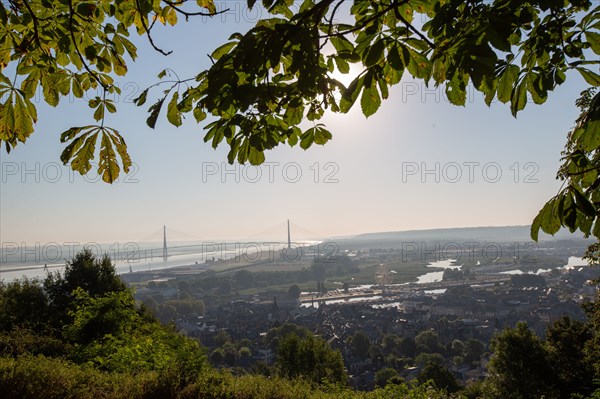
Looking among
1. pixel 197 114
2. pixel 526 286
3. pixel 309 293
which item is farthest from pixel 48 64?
pixel 309 293

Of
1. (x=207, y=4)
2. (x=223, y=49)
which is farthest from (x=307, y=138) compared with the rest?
(x=207, y=4)

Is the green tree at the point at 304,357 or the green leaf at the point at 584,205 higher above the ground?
the green leaf at the point at 584,205

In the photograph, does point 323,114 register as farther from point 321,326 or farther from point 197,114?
point 321,326

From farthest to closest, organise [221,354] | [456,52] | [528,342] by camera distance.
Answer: [221,354], [528,342], [456,52]

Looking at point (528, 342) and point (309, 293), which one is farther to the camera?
point (309, 293)

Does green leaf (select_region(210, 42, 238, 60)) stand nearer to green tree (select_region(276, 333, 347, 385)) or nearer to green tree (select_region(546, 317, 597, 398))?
green tree (select_region(276, 333, 347, 385))

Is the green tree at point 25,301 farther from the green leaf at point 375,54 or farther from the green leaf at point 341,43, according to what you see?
the green leaf at point 375,54

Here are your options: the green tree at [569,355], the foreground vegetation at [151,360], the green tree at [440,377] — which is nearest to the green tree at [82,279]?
the foreground vegetation at [151,360]

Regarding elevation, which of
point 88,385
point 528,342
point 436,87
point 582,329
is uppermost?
point 436,87
